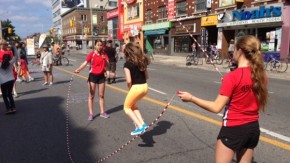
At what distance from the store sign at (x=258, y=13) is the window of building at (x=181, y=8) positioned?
350 inches

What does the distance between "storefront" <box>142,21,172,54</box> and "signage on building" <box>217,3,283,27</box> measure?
34.6ft

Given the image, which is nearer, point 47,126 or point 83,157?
point 83,157

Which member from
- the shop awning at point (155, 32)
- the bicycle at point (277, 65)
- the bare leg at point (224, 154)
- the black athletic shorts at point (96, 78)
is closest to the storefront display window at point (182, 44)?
the shop awning at point (155, 32)

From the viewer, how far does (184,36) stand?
33.9 m

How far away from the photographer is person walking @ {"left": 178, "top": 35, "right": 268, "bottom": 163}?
267cm

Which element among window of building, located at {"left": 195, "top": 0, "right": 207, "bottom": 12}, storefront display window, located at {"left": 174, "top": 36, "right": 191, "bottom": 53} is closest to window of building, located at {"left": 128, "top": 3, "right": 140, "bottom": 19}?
storefront display window, located at {"left": 174, "top": 36, "right": 191, "bottom": 53}

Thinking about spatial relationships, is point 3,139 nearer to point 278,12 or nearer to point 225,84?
point 225,84

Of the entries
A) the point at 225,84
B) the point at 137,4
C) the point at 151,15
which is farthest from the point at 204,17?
Answer: the point at 225,84

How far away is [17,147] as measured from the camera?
532 cm

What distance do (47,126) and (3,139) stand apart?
99 cm

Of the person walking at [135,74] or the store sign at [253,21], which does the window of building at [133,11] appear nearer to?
the store sign at [253,21]

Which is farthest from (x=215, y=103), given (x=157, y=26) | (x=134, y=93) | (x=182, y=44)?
(x=157, y=26)

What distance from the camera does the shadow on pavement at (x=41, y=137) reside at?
4848 millimetres

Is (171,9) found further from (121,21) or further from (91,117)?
(91,117)
